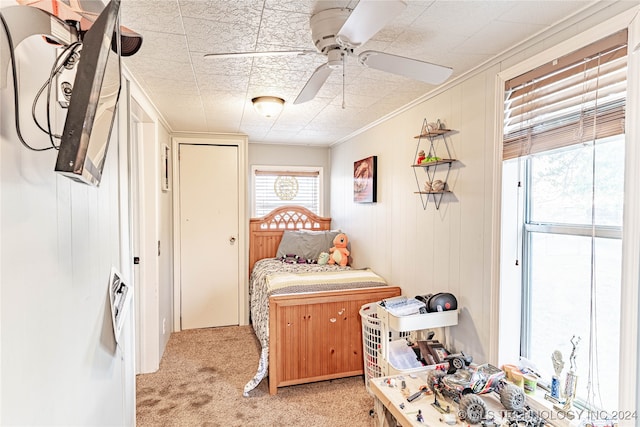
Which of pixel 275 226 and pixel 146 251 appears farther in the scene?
pixel 275 226

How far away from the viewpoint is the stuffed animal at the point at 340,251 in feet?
12.8

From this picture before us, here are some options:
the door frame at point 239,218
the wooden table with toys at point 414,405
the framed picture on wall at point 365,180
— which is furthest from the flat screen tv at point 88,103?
the door frame at point 239,218

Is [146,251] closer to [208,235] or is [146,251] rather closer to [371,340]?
[208,235]

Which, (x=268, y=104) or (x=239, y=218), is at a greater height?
(x=268, y=104)

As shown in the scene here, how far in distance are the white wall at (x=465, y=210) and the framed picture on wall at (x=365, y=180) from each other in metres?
0.19

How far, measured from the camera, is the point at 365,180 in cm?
347

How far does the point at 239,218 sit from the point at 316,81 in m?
2.72

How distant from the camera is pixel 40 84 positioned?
2.94ft

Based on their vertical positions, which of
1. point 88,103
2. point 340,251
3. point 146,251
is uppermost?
point 88,103

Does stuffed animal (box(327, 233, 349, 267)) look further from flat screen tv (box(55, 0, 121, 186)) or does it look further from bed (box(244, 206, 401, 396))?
flat screen tv (box(55, 0, 121, 186))

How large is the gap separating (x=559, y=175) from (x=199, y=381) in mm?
2826

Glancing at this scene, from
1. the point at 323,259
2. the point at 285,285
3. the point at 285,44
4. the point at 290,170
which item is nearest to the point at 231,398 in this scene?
the point at 285,285

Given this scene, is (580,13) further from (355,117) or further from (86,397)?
(86,397)

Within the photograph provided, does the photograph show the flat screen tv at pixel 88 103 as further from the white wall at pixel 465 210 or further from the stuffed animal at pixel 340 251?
the stuffed animal at pixel 340 251
